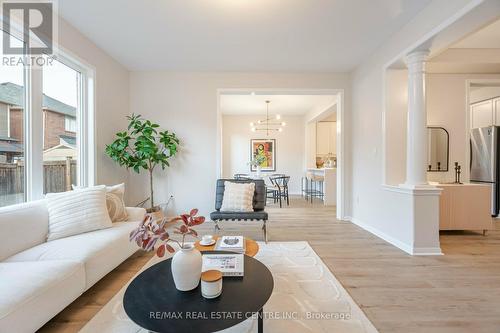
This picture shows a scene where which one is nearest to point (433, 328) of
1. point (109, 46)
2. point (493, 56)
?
point (493, 56)

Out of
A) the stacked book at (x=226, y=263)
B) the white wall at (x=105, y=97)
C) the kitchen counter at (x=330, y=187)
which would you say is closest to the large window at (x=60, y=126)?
the white wall at (x=105, y=97)

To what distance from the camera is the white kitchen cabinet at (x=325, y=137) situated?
763cm

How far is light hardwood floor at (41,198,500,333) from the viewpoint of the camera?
162 cm

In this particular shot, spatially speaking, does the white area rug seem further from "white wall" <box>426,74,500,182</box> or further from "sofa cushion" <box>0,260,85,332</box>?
"white wall" <box>426,74,500,182</box>

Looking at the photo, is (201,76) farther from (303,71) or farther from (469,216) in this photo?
(469,216)

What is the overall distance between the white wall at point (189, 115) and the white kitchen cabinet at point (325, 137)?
364cm

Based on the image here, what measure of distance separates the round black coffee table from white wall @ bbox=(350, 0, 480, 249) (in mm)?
2383

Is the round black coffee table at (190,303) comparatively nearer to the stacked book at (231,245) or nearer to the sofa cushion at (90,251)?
the stacked book at (231,245)

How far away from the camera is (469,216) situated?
3.36 metres

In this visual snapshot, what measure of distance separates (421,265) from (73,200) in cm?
351

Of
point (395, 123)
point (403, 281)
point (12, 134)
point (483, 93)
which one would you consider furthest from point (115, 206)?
point (483, 93)

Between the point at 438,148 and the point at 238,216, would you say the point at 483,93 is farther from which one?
the point at 238,216

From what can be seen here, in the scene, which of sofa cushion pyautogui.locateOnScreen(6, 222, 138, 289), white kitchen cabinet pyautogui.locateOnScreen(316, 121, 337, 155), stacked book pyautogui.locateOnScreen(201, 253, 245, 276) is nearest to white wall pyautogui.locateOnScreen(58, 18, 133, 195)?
sofa cushion pyautogui.locateOnScreen(6, 222, 138, 289)

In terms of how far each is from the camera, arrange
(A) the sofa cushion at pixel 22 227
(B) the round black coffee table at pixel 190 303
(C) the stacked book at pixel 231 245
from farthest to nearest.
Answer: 1. (C) the stacked book at pixel 231 245
2. (A) the sofa cushion at pixel 22 227
3. (B) the round black coffee table at pixel 190 303
